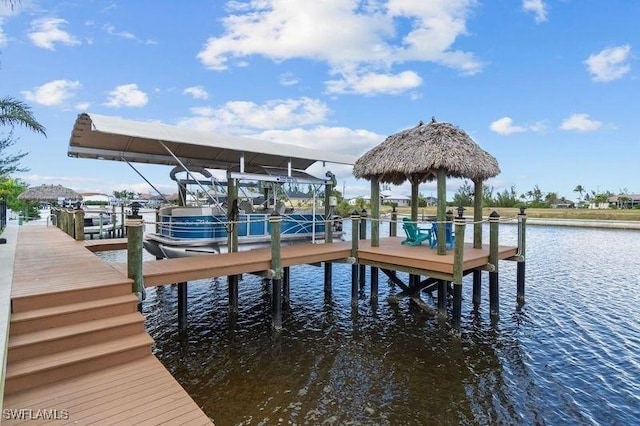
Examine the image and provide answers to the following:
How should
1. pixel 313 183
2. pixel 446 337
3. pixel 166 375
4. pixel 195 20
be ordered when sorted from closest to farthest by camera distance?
1. pixel 166 375
2. pixel 446 337
3. pixel 313 183
4. pixel 195 20

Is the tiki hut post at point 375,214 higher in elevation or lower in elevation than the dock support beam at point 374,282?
higher

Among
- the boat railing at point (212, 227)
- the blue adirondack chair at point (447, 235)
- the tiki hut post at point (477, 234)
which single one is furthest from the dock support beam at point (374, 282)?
the tiki hut post at point (477, 234)

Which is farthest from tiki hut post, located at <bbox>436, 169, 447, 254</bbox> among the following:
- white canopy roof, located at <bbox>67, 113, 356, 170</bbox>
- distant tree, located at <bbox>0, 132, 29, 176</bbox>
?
distant tree, located at <bbox>0, 132, 29, 176</bbox>

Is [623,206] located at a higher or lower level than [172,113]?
lower

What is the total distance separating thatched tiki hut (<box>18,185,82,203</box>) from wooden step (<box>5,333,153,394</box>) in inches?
1021

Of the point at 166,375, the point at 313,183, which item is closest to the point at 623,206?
the point at 313,183

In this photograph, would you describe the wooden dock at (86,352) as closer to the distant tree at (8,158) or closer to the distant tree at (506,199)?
the distant tree at (8,158)

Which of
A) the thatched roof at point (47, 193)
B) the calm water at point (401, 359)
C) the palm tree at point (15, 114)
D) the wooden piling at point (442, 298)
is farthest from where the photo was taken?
→ the thatched roof at point (47, 193)

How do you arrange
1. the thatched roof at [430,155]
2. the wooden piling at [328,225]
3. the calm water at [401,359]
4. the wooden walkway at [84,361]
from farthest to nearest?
the wooden piling at [328,225]
the thatched roof at [430,155]
the calm water at [401,359]
the wooden walkway at [84,361]

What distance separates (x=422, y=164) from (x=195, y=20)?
33.1ft

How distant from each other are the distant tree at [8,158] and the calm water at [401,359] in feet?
41.7

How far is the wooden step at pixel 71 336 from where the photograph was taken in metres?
3.96

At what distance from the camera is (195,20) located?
1330cm

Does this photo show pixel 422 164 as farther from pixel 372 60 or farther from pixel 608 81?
pixel 608 81
